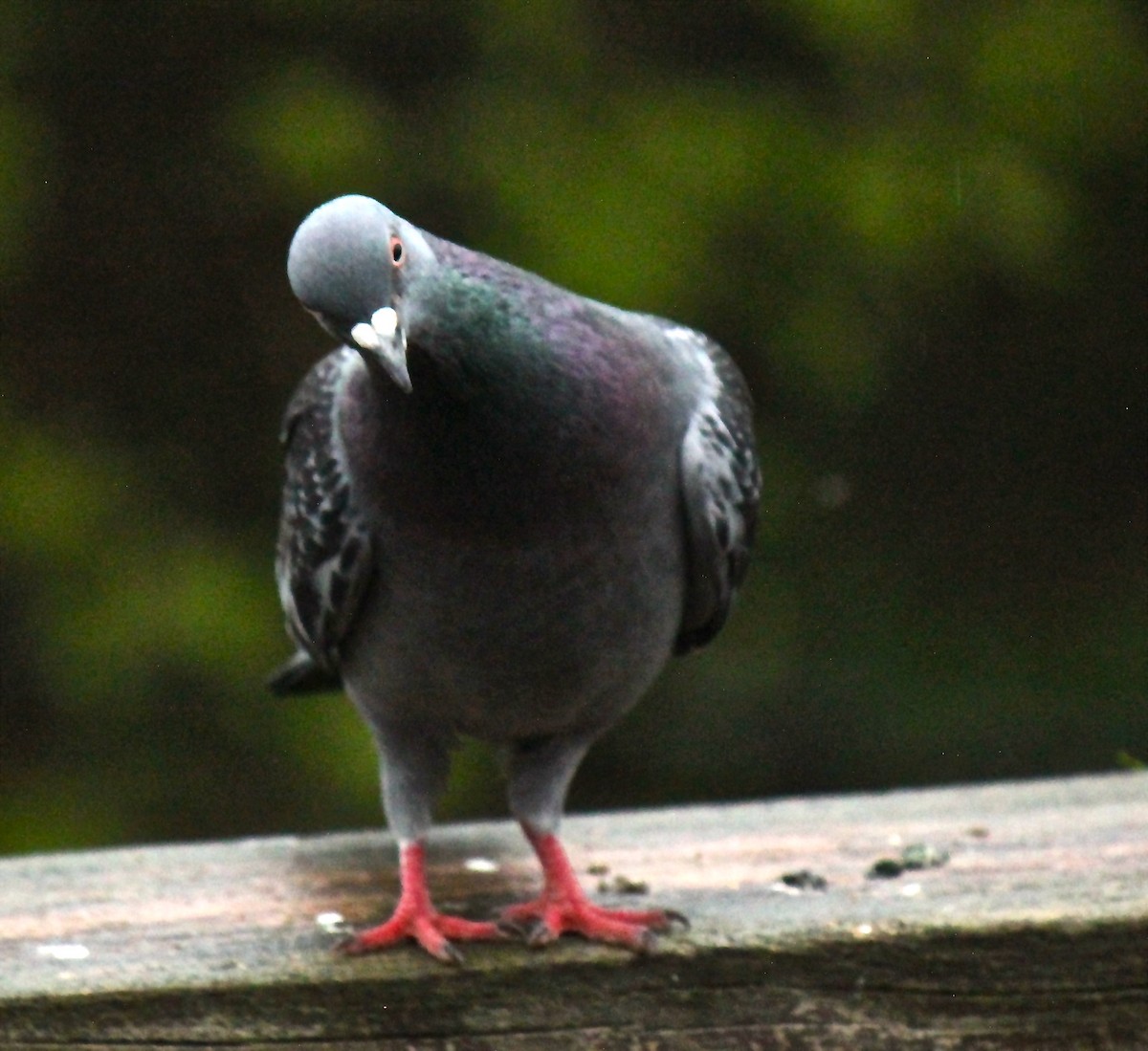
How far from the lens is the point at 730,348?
18.9 feet

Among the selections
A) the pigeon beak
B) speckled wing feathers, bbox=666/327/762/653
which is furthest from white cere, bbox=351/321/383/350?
speckled wing feathers, bbox=666/327/762/653

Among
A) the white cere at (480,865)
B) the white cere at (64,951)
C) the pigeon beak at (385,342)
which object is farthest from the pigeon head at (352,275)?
the white cere at (480,865)

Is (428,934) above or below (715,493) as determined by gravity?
below

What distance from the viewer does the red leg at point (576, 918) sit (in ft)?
10.1

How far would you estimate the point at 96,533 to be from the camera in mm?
5574

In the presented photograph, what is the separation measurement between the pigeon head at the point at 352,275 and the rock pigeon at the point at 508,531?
0.20 ft

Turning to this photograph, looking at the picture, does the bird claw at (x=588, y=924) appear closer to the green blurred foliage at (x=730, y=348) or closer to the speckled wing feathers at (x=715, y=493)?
the speckled wing feathers at (x=715, y=493)

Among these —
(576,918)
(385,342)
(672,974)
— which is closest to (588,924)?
(576,918)

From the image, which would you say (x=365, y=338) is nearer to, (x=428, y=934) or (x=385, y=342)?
(x=385, y=342)

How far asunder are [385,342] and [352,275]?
97 millimetres

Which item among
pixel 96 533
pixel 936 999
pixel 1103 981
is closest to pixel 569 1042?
pixel 936 999

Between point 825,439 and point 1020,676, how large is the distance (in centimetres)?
90

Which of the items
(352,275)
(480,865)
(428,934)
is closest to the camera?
(352,275)

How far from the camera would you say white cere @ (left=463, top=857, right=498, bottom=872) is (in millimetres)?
3758
